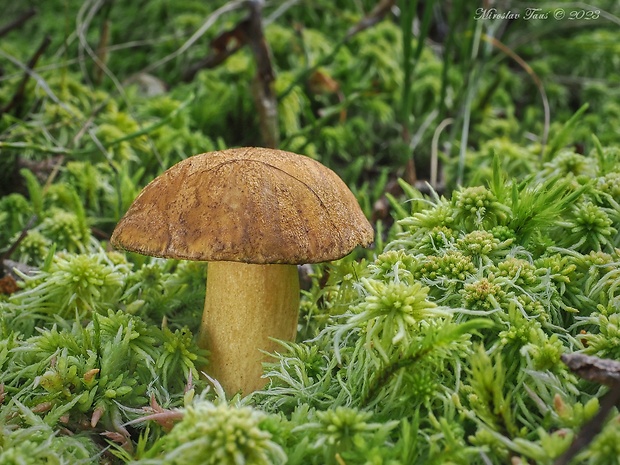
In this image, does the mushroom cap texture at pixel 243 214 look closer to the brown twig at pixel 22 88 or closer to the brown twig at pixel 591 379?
the brown twig at pixel 591 379

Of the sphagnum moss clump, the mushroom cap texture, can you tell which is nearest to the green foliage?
the sphagnum moss clump

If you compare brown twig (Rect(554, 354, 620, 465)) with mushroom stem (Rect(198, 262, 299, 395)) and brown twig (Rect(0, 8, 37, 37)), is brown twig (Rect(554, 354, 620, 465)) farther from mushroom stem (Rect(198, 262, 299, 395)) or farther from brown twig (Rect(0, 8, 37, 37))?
brown twig (Rect(0, 8, 37, 37))

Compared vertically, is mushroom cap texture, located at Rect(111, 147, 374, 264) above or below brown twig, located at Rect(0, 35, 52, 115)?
below

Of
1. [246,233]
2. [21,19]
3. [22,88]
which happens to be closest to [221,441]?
[246,233]

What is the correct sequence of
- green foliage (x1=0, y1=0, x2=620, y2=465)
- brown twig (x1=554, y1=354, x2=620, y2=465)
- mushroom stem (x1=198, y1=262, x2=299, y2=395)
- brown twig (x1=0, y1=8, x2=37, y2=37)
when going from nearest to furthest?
1. brown twig (x1=554, y1=354, x2=620, y2=465)
2. green foliage (x1=0, y1=0, x2=620, y2=465)
3. mushroom stem (x1=198, y1=262, x2=299, y2=395)
4. brown twig (x1=0, y1=8, x2=37, y2=37)

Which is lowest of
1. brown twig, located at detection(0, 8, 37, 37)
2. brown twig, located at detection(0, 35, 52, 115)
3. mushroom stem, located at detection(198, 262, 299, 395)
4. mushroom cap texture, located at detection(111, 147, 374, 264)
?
mushroom stem, located at detection(198, 262, 299, 395)

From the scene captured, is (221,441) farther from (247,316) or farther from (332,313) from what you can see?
(332,313)

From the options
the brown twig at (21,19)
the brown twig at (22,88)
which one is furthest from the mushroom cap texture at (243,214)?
the brown twig at (21,19)

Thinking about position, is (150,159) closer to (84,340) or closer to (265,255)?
(84,340)
